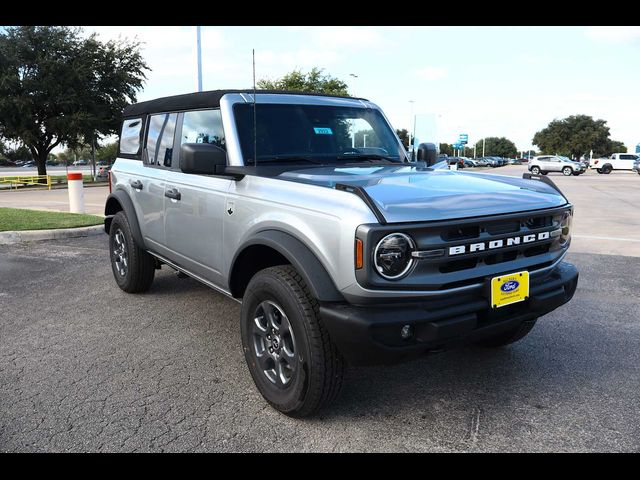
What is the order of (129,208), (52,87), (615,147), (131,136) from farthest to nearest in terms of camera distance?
→ (615,147), (52,87), (131,136), (129,208)

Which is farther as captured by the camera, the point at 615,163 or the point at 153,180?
the point at 615,163

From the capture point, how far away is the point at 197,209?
3.83 m

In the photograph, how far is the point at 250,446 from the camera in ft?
8.61

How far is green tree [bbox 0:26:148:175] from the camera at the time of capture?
94.9 feet

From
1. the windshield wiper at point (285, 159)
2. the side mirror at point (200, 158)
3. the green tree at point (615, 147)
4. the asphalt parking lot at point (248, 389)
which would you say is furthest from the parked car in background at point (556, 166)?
the green tree at point (615, 147)

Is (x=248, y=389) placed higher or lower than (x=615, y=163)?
lower

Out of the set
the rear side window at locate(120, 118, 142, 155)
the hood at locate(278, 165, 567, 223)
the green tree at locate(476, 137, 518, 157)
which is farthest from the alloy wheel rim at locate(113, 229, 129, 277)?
the green tree at locate(476, 137, 518, 157)

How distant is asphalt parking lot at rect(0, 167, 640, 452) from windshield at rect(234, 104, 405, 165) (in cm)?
154

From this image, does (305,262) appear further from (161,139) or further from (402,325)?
(161,139)

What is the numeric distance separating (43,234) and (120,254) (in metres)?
3.83

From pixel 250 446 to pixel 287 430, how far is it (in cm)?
24

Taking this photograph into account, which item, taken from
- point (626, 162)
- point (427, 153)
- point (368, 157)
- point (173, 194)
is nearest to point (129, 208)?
point (173, 194)
